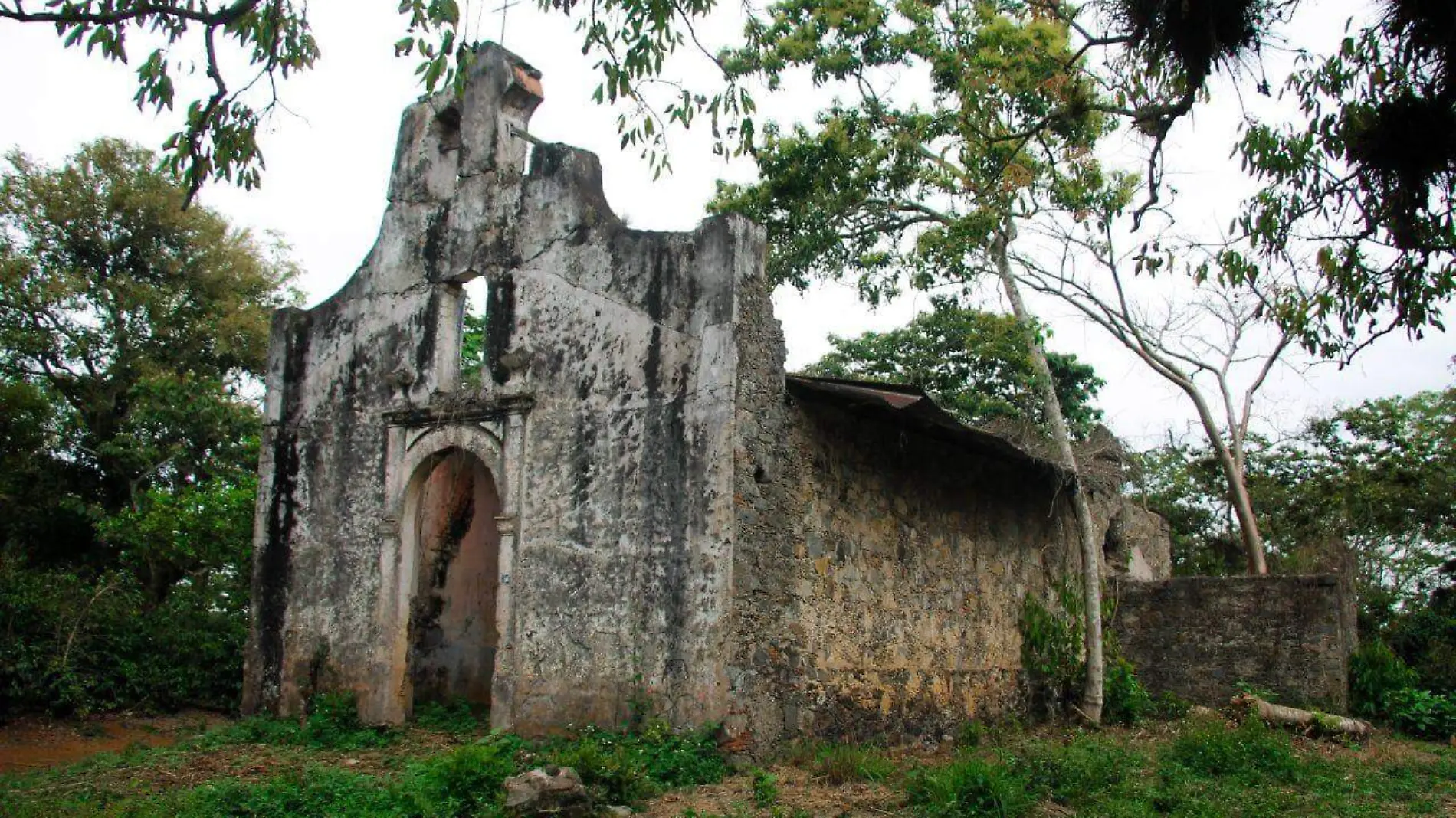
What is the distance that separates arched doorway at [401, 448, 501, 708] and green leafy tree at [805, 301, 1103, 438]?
10.4 meters

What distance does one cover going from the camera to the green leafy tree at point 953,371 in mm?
22312

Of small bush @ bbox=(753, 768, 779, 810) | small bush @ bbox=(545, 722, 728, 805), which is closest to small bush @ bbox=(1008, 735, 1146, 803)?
small bush @ bbox=(753, 768, 779, 810)

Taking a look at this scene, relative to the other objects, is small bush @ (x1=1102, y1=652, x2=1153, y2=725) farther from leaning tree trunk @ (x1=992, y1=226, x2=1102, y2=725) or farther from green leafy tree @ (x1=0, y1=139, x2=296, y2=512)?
green leafy tree @ (x1=0, y1=139, x2=296, y2=512)

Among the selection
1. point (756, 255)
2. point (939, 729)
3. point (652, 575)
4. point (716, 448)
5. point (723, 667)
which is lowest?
point (939, 729)

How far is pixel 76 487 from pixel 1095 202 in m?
18.2

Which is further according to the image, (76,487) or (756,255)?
(76,487)

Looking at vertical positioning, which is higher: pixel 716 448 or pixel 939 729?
pixel 716 448

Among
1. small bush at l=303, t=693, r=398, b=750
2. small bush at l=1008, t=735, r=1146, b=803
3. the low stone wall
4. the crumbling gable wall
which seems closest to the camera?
small bush at l=1008, t=735, r=1146, b=803

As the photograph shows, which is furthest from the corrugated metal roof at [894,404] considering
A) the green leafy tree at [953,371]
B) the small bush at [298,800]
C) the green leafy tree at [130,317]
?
the green leafy tree at [130,317]

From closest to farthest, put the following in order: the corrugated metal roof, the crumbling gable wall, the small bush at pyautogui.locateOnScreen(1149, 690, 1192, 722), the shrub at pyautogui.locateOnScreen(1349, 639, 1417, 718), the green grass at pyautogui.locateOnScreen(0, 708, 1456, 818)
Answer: the green grass at pyautogui.locateOnScreen(0, 708, 1456, 818)
the crumbling gable wall
the corrugated metal roof
the small bush at pyautogui.locateOnScreen(1149, 690, 1192, 722)
the shrub at pyautogui.locateOnScreen(1349, 639, 1417, 718)

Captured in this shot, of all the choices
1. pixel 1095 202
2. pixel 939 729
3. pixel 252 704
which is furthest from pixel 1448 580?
pixel 252 704

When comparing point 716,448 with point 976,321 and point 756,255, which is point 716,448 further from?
point 976,321

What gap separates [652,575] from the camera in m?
8.64

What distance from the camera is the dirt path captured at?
36.7 ft
